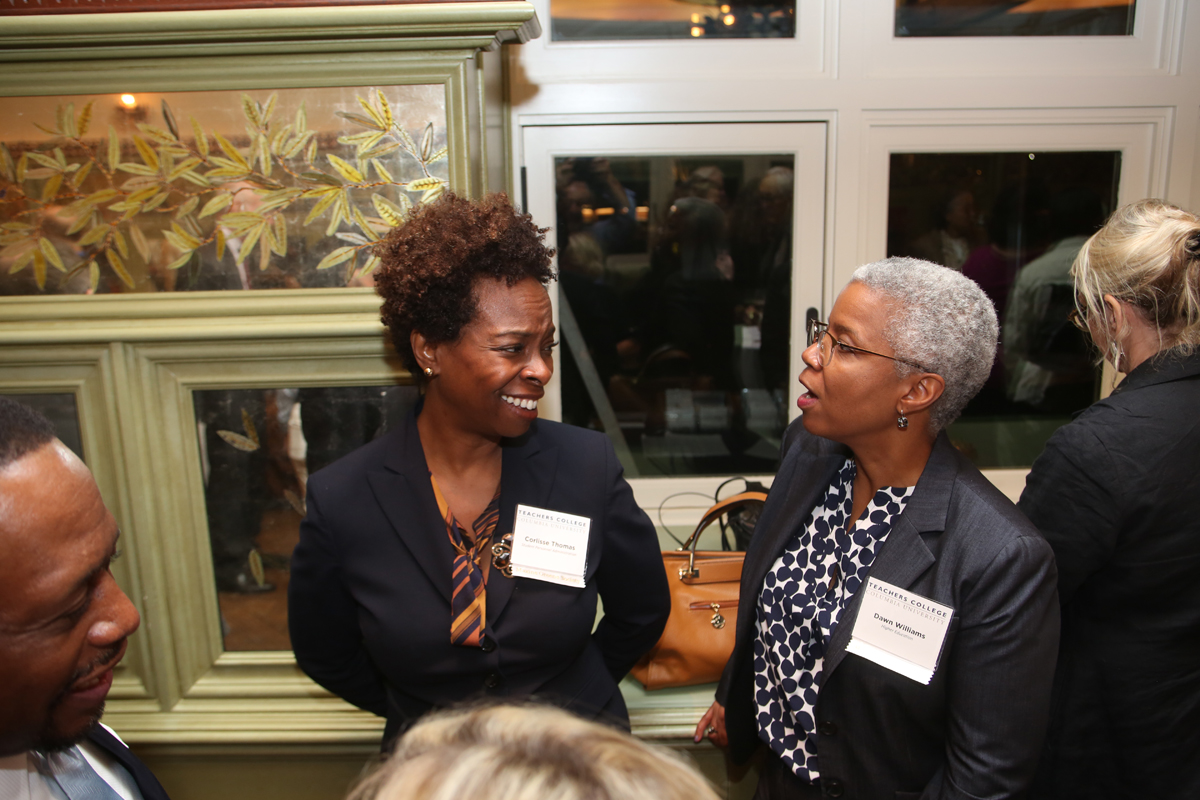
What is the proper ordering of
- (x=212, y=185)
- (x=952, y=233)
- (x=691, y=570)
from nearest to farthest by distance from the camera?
(x=212, y=185) → (x=691, y=570) → (x=952, y=233)

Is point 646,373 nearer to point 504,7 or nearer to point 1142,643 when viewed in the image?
point 504,7

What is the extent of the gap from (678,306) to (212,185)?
61.2 inches

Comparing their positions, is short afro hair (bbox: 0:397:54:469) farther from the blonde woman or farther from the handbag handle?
the blonde woman

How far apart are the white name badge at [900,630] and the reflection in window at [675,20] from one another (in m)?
1.99

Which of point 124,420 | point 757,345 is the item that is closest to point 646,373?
point 757,345

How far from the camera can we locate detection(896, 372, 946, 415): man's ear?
1300 mm

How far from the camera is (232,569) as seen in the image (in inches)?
Result: 73.2

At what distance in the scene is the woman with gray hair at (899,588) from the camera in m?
1.17

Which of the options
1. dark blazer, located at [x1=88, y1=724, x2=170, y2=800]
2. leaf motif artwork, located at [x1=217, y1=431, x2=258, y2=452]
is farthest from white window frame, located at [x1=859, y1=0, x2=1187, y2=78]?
dark blazer, located at [x1=88, y1=724, x2=170, y2=800]

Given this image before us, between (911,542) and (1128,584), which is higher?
(911,542)

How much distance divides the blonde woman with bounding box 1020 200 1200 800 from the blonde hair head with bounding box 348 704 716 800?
1.19m

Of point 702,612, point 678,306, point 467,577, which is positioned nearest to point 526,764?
point 467,577

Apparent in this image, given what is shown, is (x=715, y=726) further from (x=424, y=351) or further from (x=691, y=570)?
(x=424, y=351)

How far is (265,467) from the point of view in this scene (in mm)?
1811
